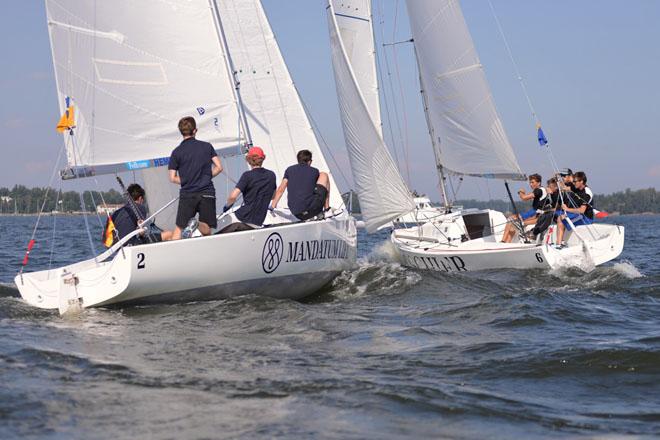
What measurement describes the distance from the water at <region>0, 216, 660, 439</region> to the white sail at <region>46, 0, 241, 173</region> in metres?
2.06

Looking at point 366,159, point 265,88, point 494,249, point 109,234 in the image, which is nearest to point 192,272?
point 109,234

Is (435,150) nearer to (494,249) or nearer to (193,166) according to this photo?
(494,249)

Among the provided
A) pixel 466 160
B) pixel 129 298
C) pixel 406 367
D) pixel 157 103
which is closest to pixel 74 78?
pixel 157 103

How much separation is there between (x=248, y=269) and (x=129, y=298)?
1.17 metres

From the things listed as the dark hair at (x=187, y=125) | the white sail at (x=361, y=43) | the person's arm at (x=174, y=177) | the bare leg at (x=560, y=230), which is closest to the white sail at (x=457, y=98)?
the bare leg at (x=560, y=230)

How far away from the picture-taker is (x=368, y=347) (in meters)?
6.72

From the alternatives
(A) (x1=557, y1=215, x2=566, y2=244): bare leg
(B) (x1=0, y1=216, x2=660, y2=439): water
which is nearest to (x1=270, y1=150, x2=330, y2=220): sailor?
(B) (x1=0, y1=216, x2=660, y2=439): water

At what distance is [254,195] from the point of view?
30.5ft

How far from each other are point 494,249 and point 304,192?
4.70 metres

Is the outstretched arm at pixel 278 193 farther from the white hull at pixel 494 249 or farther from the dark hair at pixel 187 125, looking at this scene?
the white hull at pixel 494 249

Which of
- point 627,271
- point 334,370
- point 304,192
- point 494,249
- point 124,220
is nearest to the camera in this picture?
point 334,370

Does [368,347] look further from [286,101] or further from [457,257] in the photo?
[457,257]

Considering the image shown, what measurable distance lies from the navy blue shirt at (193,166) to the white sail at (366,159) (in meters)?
4.53

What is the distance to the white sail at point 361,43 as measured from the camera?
65.8 feet
